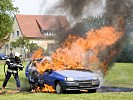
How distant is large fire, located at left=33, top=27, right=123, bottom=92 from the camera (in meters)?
17.4

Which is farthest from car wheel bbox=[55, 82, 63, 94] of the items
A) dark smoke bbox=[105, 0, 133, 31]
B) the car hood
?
dark smoke bbox=[105, 0, 133, 31]

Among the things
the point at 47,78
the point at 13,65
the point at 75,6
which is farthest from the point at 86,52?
the point at 13,65

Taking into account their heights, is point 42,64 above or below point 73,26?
below

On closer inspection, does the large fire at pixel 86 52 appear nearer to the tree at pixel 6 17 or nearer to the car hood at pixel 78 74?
the car hood at pixel 78 74

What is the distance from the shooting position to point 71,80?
15773 millimetres

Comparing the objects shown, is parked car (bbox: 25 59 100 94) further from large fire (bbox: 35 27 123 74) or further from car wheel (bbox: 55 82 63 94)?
large fire (bbox: 35 27 123 74)

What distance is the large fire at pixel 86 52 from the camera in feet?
57.2

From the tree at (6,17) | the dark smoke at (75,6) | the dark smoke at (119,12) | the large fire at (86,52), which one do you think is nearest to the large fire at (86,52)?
the large fire at (86,52)

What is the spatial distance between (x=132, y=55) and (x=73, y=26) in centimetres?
3532

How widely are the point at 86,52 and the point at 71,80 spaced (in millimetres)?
→ 3587

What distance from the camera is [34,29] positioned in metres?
75.6

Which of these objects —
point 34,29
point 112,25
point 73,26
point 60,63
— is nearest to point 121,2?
point 112,25

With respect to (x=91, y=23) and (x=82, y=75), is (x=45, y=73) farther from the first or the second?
(x=91, y=23)

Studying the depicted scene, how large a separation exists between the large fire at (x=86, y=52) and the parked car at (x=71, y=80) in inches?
27.1
